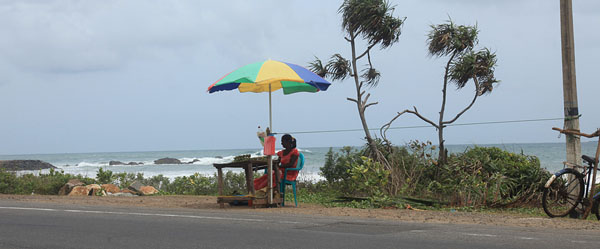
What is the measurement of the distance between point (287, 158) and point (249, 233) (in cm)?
430

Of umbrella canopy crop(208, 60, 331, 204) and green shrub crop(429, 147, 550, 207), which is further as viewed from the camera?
green shrub crop(429, 147, 550, 207)

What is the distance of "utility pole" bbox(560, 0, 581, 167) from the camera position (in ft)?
33.9

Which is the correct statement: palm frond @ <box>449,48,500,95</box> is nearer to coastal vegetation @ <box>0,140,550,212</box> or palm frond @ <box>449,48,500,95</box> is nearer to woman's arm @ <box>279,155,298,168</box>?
coastal vegetation @ <box>0,140,550,212</box>

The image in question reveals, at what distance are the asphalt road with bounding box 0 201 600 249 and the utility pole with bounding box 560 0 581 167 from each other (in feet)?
8.87

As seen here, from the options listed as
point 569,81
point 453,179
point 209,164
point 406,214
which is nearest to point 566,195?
point 569,81

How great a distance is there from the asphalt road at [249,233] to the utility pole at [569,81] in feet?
8.87

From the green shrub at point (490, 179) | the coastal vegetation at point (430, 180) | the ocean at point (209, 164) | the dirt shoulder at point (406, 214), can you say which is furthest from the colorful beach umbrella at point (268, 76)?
the ocean at point (209, 164)

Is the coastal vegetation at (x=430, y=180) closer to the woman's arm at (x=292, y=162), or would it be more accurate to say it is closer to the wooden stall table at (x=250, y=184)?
the wooden stall table at (x=250, y=184)

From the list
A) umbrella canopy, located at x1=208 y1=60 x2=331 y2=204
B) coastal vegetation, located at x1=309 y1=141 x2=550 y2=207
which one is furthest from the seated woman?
coastal vegetation, located at x1=309 y1=141 x2=550 y2=207

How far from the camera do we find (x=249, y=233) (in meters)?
7.84

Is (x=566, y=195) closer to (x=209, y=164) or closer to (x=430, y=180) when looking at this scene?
(x=430, y=180)

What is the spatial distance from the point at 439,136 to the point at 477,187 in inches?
134

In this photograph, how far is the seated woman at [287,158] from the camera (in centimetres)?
1195

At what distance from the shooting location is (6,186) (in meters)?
17.3
